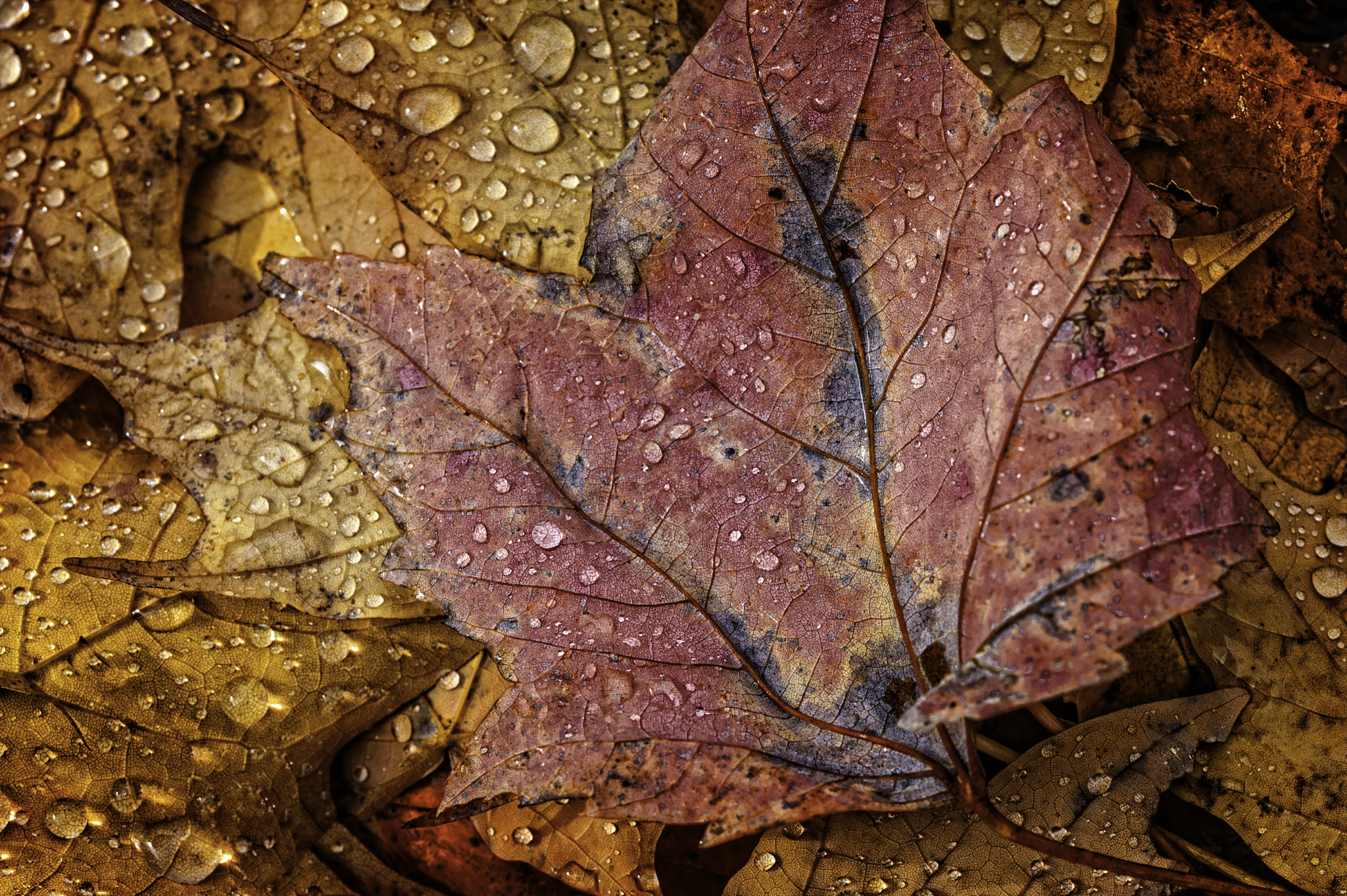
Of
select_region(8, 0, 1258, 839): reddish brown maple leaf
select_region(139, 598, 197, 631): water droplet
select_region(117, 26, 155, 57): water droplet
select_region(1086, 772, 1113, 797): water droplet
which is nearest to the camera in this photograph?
select_region(8, 0, 1258, 839): reddish brown maple leaf

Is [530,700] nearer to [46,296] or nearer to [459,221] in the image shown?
[459,221]

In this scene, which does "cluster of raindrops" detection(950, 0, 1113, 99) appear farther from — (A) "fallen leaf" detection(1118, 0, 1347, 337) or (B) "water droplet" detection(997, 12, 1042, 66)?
(A) "fallen leaf" detection(1118, 0, 1347, 337)

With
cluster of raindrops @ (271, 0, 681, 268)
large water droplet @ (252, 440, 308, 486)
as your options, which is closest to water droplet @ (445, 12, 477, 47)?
cluster of raindrops @ (271, 0, 681, 268)

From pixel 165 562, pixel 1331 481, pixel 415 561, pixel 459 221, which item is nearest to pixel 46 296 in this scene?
pixel 165 562

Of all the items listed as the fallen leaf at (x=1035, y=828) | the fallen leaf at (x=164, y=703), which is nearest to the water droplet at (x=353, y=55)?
the fallen leaf at (x=164, y=703)

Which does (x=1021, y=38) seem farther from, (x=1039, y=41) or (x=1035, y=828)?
(x=1035, y=828)

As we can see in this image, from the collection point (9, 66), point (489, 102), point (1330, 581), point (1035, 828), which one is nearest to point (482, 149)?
point (489, 102)
